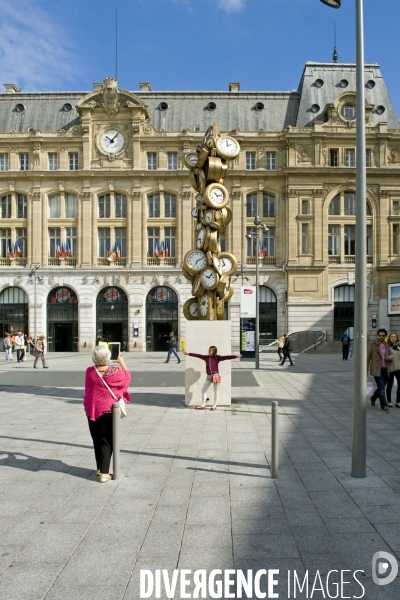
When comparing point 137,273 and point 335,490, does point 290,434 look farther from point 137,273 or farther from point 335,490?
point 137,273

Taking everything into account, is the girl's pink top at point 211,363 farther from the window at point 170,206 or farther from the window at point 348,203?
the window at point 348,203

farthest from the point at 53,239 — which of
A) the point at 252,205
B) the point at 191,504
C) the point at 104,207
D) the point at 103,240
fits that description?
the point at 191,504

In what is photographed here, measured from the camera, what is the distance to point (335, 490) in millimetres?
7195

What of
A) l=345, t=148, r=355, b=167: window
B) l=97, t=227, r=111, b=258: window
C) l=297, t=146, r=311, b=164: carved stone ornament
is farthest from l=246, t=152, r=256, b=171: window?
l=97, t=227, r=111, b=258: window

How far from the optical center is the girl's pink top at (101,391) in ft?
24.6

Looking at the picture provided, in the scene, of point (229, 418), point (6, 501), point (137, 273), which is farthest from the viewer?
point (137, 273)

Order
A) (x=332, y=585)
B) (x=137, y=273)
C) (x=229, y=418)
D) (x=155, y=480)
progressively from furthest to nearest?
(x=137, y=273), (x=229, y=418), (x=155, y=480), (x=332, y=585)

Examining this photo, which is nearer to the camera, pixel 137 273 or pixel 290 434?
pixel 290 434

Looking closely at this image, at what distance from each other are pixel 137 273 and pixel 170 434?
129 ft

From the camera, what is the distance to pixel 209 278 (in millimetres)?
15828

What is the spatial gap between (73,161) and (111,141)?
422 centimetres

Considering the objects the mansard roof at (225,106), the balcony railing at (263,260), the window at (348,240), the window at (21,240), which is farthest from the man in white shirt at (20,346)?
→ the window at (348,240)

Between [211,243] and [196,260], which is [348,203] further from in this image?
[196,260]

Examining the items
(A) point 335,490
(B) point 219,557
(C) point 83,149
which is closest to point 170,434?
(A) point 335,490
